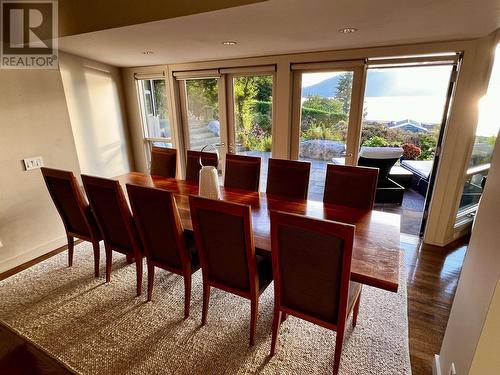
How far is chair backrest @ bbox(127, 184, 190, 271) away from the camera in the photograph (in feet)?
5.36

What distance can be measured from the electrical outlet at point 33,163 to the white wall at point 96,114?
37.2 inches

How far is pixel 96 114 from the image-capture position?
3.79 m

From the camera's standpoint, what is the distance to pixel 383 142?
216 inches

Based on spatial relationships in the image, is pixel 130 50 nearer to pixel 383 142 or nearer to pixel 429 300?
pixel 429 300

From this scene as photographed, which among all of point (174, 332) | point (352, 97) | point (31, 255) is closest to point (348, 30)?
point (352, 97)

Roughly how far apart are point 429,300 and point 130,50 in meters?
3.90

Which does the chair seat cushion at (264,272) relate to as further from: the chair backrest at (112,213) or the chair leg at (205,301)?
the chair backrest at (112,213)

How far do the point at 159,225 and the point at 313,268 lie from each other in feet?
3.40

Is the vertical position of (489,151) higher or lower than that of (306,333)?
higher

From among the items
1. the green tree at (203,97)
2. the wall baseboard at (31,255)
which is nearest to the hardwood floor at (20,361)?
the wall baseboard at (31,255)

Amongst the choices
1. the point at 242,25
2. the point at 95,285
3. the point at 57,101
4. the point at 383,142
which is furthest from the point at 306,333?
the point at 383,142

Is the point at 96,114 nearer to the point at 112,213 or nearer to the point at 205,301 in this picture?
the point at 112,213

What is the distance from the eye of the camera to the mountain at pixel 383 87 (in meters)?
3.15

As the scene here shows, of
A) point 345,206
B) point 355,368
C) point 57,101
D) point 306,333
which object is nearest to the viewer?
point 355,368
